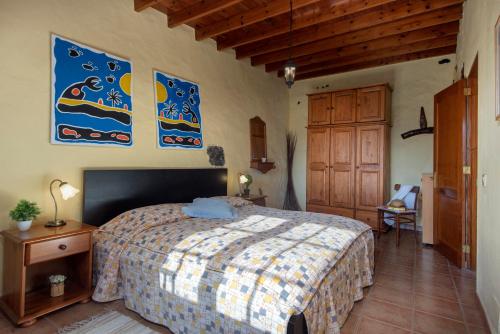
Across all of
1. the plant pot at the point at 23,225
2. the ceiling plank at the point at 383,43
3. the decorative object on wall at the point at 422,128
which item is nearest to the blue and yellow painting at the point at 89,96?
the plant pot at the point at 23,225

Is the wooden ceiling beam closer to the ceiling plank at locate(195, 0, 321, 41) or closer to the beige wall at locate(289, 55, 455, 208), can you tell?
the ceiling plank at locate(195, 0, 321, 41)

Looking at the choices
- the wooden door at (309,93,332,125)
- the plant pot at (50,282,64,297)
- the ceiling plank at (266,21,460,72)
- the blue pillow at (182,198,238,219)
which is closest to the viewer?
the plant pot at (50,282,64,297)

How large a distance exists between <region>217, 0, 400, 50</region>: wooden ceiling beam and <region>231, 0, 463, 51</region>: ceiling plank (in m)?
0.12

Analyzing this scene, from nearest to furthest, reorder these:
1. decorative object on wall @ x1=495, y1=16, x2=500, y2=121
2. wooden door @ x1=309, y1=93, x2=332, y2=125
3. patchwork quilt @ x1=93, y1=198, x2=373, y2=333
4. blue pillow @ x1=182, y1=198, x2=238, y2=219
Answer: patchwork quilt @ x1=93, y1=198, x2=373, y2=333 → decorative object on wall @ x1=495, y1=16, x2=500, y2=121 → blue pillow @ x1=182, y1=198, x2=238, y2=219 → wooden door @ x1=309, y1=93, x2=332, y2=125

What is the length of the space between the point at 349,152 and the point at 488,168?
2732 mm

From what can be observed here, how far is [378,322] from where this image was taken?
1.98m

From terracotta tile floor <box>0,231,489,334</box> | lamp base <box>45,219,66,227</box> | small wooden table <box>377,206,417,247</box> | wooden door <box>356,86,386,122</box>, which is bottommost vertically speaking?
terracotta tile floor <box>0,231,489,334</box>

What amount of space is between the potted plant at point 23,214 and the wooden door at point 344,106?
13.9 ft

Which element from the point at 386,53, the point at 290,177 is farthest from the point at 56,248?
the point at 386,53

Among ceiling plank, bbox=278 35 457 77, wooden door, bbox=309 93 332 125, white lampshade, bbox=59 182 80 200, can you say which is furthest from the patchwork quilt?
ceiling plank, bbox=278 35 457 77

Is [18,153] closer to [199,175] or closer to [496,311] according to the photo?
[199,175]

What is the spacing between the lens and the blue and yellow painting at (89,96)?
2.44 metres

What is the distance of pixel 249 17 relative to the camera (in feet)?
11.0

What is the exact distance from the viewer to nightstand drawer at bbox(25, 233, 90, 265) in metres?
1.91
